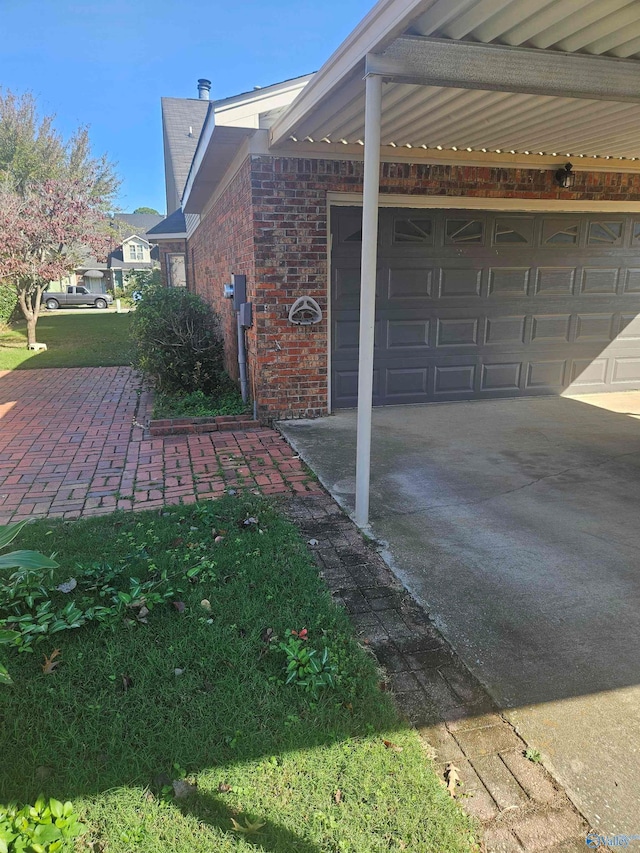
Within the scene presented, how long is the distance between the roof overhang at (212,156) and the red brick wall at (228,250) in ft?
0.82

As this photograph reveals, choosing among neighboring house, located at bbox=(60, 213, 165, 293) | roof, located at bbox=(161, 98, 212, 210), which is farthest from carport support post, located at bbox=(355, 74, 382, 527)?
neighboring house, located at bbox=(60, 213, 165, 293)

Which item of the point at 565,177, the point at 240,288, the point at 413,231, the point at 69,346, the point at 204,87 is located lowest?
the point at 69,346

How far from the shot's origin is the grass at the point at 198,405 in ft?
19.7

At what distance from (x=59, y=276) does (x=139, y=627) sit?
1394cm

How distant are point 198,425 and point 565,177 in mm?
4852

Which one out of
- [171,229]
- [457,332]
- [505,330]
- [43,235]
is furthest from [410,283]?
[171,229]

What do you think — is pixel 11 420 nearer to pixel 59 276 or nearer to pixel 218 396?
pixel 218 396

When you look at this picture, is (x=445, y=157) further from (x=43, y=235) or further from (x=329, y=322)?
(x=43, y=235)

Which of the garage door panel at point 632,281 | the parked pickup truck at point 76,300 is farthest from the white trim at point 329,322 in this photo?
the parked pickup truck at point 76,300

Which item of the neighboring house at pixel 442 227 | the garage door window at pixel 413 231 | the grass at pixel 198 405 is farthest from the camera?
the garage door window at pixel 413 231

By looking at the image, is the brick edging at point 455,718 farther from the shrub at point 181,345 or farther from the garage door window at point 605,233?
the garage door window at point 605,233

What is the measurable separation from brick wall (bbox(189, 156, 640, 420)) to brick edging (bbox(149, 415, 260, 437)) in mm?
237

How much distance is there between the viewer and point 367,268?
3307 millimetres

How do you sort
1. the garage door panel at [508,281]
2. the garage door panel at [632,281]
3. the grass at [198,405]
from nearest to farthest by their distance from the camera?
the grass at [198,405] → the garage door panel at [508,281] → the garage door panel at [632,281]
